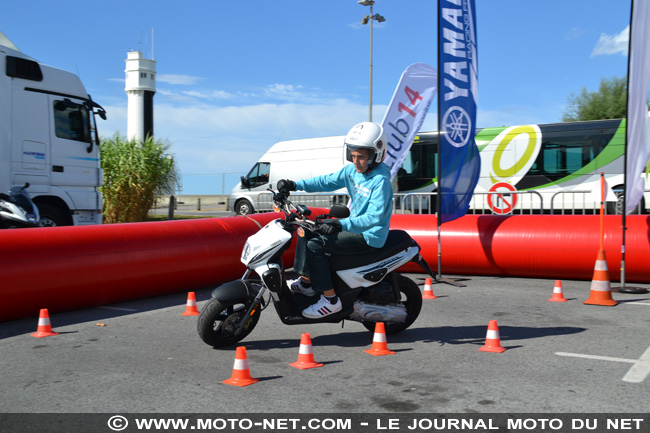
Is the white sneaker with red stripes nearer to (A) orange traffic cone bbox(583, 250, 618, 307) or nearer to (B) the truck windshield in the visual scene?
(A) orange traffic cone bbox(583, 250, 618, 307)

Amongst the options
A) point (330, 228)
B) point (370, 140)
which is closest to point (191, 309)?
point (330, 228)

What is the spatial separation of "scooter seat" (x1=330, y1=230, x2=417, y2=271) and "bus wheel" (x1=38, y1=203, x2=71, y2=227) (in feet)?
29.9

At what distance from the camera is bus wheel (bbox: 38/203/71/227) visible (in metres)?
13.1

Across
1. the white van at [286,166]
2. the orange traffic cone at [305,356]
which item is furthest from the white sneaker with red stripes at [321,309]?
the white van at [286,166]

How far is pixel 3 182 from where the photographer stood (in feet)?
40.2

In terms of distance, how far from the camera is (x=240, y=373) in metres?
4.55

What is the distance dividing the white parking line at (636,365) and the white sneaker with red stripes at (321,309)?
1952 millimetres

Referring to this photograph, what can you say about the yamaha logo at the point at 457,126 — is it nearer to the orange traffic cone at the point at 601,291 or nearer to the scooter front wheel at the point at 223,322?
the orange traffic cone at the point at 601,291

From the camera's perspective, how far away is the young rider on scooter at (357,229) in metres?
5.63

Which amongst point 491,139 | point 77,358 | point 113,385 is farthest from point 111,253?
point 491,139

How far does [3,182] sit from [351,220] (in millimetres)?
9365

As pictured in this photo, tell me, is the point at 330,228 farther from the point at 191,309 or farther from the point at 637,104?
the point at 637,104

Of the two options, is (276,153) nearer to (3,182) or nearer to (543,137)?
(543,137)
